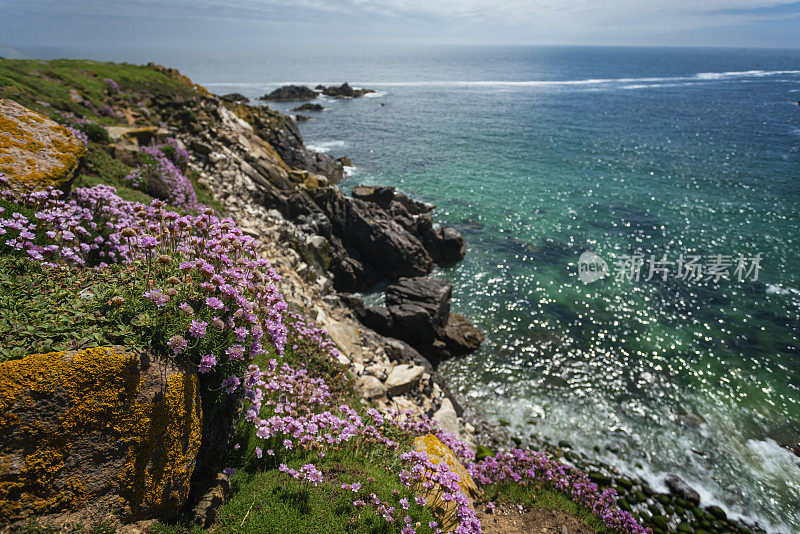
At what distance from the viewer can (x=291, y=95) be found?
11312 cm

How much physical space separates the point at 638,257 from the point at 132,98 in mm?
38750

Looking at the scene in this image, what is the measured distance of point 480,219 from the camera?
35375 mm

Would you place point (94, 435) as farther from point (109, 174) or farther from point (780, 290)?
point (780, 290)

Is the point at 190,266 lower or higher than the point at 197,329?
higher

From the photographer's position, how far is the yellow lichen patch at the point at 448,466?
7.41 metres

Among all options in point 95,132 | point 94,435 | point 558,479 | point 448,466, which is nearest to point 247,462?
point 94,435

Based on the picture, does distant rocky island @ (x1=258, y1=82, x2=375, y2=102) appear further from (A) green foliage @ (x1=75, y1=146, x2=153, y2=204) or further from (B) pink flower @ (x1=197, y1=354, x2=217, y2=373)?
(B) pink flower @ (x1=197, y1=354, x2=217, y2=373)

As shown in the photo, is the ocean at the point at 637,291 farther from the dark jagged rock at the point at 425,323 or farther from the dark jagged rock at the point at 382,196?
the dark jagged rock at the point at 382,196

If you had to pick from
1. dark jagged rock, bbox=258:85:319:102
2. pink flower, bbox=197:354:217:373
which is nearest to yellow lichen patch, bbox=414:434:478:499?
pink flower, bbox=197:354:217:373

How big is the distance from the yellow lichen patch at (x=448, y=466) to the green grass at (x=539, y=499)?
0.79 m

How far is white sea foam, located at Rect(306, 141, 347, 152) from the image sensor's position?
57.8 meters

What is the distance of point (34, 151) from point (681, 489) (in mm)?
22258

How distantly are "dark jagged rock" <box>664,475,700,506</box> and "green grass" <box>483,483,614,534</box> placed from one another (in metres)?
4.20

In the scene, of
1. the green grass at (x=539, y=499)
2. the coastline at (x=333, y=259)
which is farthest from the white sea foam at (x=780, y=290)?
the green grass at (x=539, y=499)
